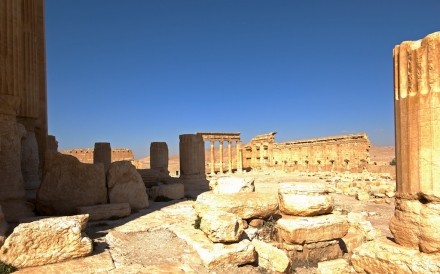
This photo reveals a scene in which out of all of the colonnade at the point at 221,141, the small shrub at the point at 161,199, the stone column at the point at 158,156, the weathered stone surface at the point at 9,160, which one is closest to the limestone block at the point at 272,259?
the weathered stone surface at the point at 9,160

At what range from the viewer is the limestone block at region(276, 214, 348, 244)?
21.3 ft

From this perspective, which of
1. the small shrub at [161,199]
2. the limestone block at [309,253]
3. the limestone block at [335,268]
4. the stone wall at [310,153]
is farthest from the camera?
the stone wall at [310,153]

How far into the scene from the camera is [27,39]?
1125 centimetres

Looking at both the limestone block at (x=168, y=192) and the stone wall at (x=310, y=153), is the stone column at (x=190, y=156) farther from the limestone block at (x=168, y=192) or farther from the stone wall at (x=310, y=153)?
the stone wall at (x=310, y=153)

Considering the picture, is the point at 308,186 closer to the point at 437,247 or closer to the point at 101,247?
the point at 437,247

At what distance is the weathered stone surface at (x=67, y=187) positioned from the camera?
8.08 metres

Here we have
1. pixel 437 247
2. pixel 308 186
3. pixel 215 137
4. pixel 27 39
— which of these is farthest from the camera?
pixel 215 137

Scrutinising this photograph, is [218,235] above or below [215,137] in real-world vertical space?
below

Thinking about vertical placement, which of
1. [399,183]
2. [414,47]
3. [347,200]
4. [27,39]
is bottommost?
[347,200]

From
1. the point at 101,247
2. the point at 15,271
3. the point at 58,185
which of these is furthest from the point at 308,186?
the point at 58,185

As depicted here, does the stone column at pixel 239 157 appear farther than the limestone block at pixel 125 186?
Yes

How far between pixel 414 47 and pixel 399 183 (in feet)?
5.98

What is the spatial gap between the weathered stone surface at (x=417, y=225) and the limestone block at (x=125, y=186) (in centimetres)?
701

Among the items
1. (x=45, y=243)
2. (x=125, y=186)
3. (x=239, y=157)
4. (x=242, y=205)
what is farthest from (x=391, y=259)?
(x=239, y=157)
